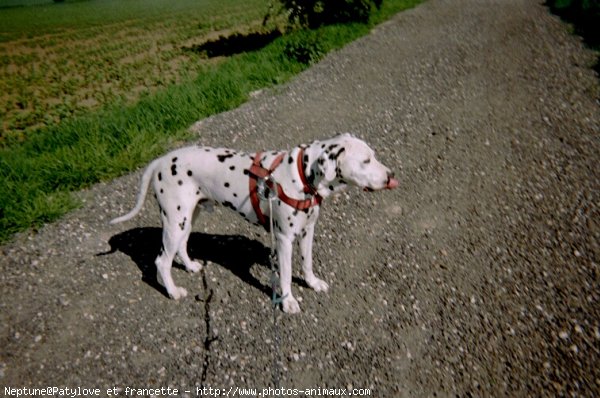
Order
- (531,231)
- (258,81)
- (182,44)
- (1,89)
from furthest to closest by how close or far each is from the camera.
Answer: (182,44) → (1,89) → (258,81) → (531,231)

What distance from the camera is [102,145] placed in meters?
8.34

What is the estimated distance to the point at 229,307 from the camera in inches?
199

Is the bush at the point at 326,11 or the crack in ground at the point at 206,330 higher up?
the bush at the point at 326,11

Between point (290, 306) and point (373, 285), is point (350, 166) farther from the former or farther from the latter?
point (373, 285)

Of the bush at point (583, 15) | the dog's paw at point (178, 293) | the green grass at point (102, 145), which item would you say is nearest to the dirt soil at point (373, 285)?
the dog's paw at point (178, 293)

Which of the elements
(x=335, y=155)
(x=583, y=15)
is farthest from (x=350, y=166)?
(x=583, y=15)

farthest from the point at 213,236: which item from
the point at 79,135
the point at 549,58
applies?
the point at 549,58

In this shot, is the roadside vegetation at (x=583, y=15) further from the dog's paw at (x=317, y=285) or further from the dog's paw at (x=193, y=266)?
the dog's paw at (x=193, y=266)

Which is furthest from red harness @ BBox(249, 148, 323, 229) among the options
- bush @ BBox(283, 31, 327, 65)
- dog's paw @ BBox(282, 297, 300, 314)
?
bush @ BBox(283, 31, 327, 65)

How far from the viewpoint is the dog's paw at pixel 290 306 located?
193 inches

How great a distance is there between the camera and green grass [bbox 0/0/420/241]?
6.65 meters

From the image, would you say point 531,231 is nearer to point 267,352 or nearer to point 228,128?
point 267,352

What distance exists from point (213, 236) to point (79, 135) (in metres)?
5.02

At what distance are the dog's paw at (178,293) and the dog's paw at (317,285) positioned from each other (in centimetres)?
176
